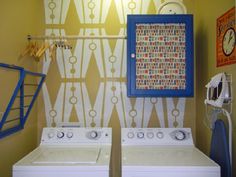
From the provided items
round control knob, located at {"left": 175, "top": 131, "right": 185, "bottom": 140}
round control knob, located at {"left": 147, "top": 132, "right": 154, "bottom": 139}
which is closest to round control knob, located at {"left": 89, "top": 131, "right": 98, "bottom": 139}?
round control knob, located at {"left": 147, "top": 132, "right": 154, "bottom": 139}

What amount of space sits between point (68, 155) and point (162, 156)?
87 centimetres

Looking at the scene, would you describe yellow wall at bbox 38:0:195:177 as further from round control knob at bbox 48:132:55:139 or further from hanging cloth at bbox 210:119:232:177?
hanging cloth at bbox 210:119:232:177

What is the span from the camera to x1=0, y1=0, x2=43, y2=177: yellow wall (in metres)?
2.09

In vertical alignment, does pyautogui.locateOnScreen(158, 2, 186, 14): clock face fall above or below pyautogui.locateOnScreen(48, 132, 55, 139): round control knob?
above

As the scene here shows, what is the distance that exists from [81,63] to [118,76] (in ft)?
1.63

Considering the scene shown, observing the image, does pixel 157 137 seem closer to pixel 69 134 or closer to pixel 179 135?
pixel 179 135

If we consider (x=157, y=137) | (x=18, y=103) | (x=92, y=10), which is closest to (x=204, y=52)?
(x=157, y=137)

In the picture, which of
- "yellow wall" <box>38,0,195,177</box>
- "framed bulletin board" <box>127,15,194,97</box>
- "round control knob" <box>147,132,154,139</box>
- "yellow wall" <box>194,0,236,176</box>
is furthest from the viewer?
"yellow wall" <box>38,0,195,177</box>

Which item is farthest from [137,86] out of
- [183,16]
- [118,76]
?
[183,16]

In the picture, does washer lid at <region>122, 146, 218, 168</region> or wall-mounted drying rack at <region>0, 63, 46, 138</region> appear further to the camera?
wall-mounted drying rack at <region>0, 63, 46, 138</region>

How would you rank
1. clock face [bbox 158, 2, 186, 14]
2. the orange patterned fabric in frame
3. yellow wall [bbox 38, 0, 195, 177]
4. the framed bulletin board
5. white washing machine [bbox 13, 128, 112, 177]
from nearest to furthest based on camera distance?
1. white washing machine [bbox 13, 128, 112, 177]
2. the orange patterned fabric in frame
3. the framed bulletin board
4. clock face [bbox 158, 2, 186, 14]
5. yellow wall [bbox 38, 0, 195, 177]

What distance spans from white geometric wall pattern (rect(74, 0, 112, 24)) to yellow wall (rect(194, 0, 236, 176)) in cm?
115

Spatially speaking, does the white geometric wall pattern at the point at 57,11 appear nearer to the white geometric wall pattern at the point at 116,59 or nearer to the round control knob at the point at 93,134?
the white geometric wall pattern at the point at 116,59

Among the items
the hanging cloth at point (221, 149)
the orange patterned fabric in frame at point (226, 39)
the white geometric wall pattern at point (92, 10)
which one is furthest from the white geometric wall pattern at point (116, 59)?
the hanging cloth at point (221, 149)
